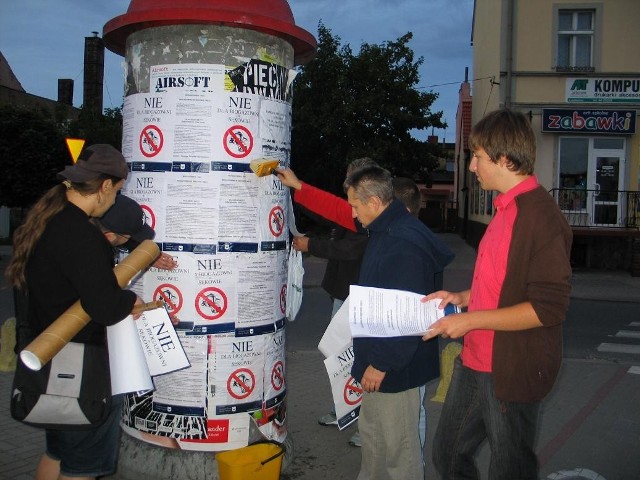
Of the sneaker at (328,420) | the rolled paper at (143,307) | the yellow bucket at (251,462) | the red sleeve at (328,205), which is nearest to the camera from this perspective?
the rolled paper at (143,307)

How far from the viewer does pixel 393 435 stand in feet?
11.3

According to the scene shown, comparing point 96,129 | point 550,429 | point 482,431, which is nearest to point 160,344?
point 482,431

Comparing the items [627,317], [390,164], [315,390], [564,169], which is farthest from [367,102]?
[315,390]

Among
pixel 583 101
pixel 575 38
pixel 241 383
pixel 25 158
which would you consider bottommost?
pixel 241 383

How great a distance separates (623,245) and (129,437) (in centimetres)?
1866

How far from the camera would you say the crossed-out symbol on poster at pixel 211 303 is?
3.94 metres

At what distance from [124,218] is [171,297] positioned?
58 centimetres

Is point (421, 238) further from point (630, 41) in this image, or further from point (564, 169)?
point (630, 41)

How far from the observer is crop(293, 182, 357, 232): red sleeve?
4.66 m

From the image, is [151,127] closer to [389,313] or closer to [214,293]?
[214,293]

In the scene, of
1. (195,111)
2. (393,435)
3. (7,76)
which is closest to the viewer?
(393,435)

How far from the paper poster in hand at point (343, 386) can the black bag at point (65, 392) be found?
5.55ft

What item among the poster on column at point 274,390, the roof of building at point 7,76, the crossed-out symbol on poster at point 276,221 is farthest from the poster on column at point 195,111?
the roof of building at point 7,76

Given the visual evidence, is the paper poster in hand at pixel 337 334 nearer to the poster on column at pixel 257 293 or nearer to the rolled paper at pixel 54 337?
the poster on column at pixel 257 293
